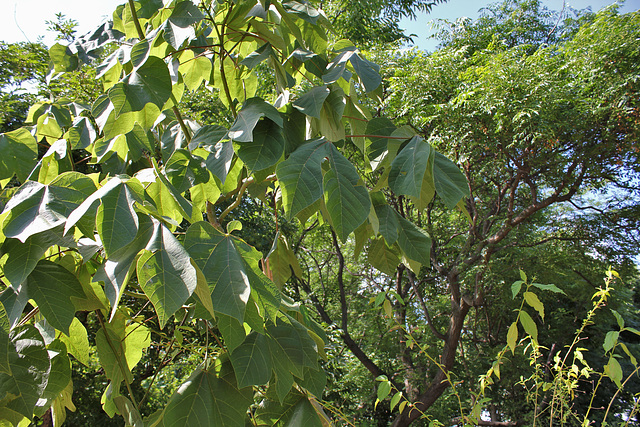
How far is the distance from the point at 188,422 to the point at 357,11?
6456 millimetres

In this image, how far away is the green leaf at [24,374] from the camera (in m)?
0.58

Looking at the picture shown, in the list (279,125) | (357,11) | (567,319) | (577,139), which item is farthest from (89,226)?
(567,319)

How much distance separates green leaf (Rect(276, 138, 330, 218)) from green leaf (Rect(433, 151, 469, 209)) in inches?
8.2

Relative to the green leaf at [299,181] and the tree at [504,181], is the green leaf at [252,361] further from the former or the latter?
the tree at [504,181]

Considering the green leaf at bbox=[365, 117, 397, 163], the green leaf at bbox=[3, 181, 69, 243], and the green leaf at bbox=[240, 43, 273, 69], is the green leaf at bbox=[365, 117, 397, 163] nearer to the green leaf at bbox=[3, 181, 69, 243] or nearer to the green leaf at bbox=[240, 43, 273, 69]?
the green leaf at bbox=[240, 43, 273, 69]

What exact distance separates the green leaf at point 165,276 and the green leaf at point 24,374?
0.27m

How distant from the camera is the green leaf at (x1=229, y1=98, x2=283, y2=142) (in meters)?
0.63

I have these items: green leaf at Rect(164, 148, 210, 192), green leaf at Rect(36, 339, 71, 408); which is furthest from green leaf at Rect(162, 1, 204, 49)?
green leaf at Rect(36, 339, 71, 408)

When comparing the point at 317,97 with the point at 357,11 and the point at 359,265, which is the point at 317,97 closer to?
the point at 357,11

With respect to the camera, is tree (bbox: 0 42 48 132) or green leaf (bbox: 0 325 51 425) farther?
tree (bbox: 0 42 48 132)

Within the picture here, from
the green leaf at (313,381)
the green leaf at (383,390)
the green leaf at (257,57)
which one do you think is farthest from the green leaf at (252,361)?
the green leaf at (383,390)

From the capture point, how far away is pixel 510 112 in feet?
15.2

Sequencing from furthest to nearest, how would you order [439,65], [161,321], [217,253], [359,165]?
[359,165]
[439,65]
[217,253]
[161,321]

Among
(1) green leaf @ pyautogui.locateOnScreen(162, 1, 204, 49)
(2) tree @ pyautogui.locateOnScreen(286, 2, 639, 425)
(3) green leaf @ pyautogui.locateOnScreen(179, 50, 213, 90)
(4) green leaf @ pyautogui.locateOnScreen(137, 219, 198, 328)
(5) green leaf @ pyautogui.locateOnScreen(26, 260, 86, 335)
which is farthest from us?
(2) tree @ pyautogui.locateOnScreen(286, 2, 639, 425)
